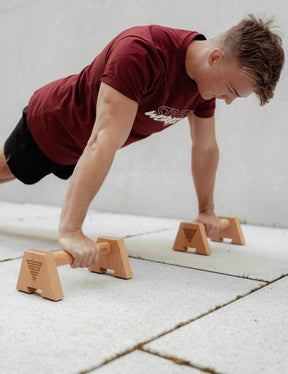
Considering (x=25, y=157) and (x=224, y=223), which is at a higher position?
(x=25, y=157)

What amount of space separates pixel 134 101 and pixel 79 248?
1.23 ft

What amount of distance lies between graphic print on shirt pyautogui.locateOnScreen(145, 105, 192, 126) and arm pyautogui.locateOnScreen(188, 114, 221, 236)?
6.8 inches

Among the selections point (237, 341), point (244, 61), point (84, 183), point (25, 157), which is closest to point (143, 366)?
point (237, 341)

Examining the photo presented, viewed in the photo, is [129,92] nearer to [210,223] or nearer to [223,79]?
[223,79]

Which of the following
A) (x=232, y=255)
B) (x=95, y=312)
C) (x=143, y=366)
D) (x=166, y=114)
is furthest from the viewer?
(x=232, y=255)

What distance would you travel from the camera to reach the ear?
97cm

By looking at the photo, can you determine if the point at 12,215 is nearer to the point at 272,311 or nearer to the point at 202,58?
the point at 202,58

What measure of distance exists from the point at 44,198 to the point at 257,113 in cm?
155

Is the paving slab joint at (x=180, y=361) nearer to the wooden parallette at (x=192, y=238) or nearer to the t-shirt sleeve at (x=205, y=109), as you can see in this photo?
the wooden parallette at (x=192, y=238)

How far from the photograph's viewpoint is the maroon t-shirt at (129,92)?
36.4 inches

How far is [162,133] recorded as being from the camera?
215cm

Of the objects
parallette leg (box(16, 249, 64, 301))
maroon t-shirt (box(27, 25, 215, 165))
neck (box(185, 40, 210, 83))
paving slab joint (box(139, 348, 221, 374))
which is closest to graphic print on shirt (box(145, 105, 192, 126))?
maroon t-shirt (box(27, 25, 215, 165))

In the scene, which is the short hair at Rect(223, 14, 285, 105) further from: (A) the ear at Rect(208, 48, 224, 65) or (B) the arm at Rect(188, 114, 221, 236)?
(B) the arm at Rect(188, 114, 221, 236)

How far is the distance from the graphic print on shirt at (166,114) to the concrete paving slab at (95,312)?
A: 44cm
